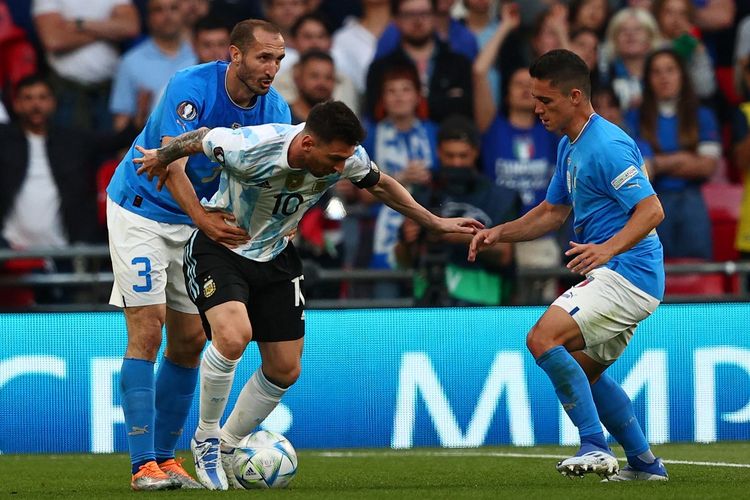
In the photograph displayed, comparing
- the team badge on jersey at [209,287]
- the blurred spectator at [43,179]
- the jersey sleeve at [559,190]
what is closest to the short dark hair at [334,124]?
the team badge on jersey at [209,287]

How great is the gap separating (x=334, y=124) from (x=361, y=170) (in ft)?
1.86

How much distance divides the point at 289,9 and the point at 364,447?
15.5ft

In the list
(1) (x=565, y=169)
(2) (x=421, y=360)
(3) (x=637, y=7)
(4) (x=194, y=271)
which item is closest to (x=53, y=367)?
(2) (x=421, y=360)

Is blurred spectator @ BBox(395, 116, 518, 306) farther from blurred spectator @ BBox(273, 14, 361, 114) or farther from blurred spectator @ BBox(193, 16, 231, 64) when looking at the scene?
blurred spectator @ BBox(193, 16, 231, 64)

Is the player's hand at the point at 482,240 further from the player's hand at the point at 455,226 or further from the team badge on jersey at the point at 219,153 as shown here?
the team badge on jersey at the point at 219,153

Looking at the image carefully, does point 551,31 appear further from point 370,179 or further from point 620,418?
point 620,418

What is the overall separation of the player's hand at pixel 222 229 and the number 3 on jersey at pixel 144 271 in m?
0.45

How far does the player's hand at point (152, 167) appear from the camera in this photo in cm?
705

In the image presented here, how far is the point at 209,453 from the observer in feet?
24.1

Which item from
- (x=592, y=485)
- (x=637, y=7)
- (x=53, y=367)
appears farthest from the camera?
(x=637, y=7)

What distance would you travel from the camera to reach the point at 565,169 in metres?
7.42

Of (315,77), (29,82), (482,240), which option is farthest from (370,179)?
(29,82)

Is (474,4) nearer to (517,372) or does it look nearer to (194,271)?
(517,372)

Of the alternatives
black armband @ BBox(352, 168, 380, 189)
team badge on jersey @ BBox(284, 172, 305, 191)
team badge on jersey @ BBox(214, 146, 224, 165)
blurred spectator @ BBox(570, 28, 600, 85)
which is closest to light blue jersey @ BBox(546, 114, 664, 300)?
black armband @ BBox(352, 168, 380, 189)
